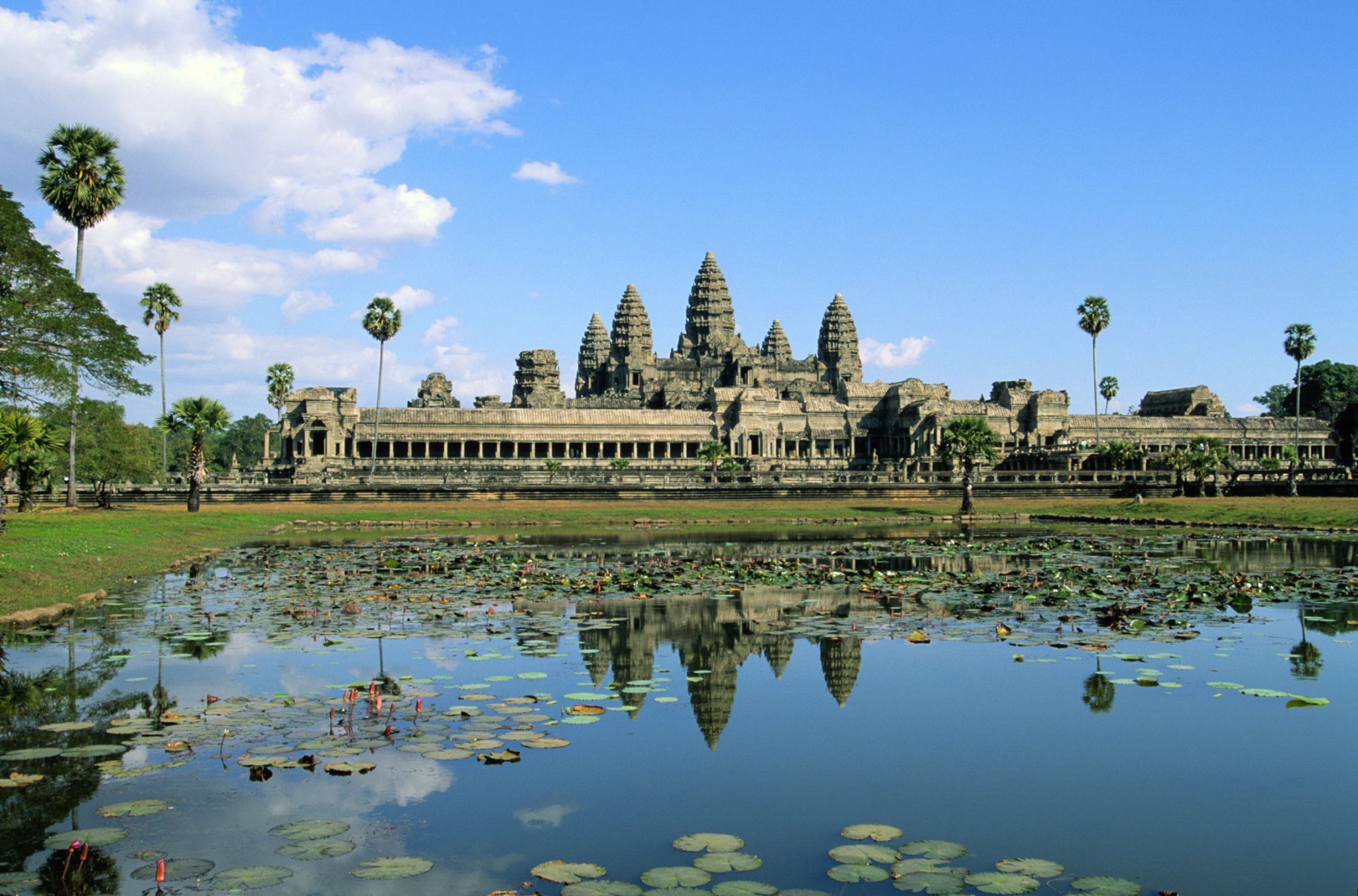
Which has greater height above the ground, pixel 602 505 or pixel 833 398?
pixel 833 398

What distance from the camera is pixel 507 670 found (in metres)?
15.5

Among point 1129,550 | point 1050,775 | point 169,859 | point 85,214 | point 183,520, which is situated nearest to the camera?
point 169,859

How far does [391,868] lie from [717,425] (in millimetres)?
115408

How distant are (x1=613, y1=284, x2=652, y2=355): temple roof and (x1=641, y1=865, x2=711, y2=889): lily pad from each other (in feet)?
487

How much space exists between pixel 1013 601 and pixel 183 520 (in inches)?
1514

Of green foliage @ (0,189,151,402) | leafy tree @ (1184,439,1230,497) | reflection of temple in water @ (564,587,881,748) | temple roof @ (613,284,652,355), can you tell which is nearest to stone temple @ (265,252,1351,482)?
temple roof @ (613,284,652,355)

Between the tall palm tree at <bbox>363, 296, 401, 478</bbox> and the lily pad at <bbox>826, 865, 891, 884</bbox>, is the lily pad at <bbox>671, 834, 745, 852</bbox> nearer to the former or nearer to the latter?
the lily pad at <bbox>826, 865, 891, 884</bbox>

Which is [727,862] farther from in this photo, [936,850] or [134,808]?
[134,808]

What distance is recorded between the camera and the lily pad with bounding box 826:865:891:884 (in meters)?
8.13

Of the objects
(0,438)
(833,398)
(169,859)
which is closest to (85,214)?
(0,438)

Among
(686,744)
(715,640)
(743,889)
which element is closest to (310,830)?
(743,889)

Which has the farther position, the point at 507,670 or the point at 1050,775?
the point at 507,670

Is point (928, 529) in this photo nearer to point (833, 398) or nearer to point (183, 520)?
point (183, 520)

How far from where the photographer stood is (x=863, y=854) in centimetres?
861
